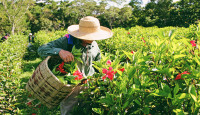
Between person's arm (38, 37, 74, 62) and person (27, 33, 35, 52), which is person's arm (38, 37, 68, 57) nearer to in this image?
person's arm (38, 37, 74, 62)

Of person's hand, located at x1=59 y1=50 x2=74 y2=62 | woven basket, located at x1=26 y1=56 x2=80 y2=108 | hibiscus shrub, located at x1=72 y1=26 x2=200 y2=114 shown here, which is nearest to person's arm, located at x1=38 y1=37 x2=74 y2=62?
person's hand, located at x1=59 y1=50 x2=74 y2=62

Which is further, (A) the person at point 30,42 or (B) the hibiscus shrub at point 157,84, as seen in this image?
(A) the person at point 30,42

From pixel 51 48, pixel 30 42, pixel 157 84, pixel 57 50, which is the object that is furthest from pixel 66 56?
pixel 30 42

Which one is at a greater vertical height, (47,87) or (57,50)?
(57,50)

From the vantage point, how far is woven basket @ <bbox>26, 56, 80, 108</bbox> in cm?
160

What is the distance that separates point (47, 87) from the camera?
167 centimetres

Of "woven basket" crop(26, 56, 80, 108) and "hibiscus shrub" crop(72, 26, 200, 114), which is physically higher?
"hibiscus shrub" crop(72, 26, 200, 114)

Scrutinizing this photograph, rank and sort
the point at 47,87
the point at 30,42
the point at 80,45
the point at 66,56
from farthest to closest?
the point at 30,42 < the point at 80,45 < the point at 66,56 < the point at 47,87

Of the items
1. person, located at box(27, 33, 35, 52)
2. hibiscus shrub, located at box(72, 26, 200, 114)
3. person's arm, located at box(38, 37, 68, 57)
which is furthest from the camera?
person, located at box(27, 33, 35, 52)

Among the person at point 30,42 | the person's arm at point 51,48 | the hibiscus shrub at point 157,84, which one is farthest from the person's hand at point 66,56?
the person at point 30,42

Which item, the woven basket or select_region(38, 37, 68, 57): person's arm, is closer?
the woven basket

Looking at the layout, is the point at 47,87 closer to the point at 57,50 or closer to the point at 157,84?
the point at 57,50

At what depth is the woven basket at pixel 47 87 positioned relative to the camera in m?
1.60

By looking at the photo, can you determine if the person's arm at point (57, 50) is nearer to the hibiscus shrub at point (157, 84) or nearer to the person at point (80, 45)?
the person at point (80, 45)
